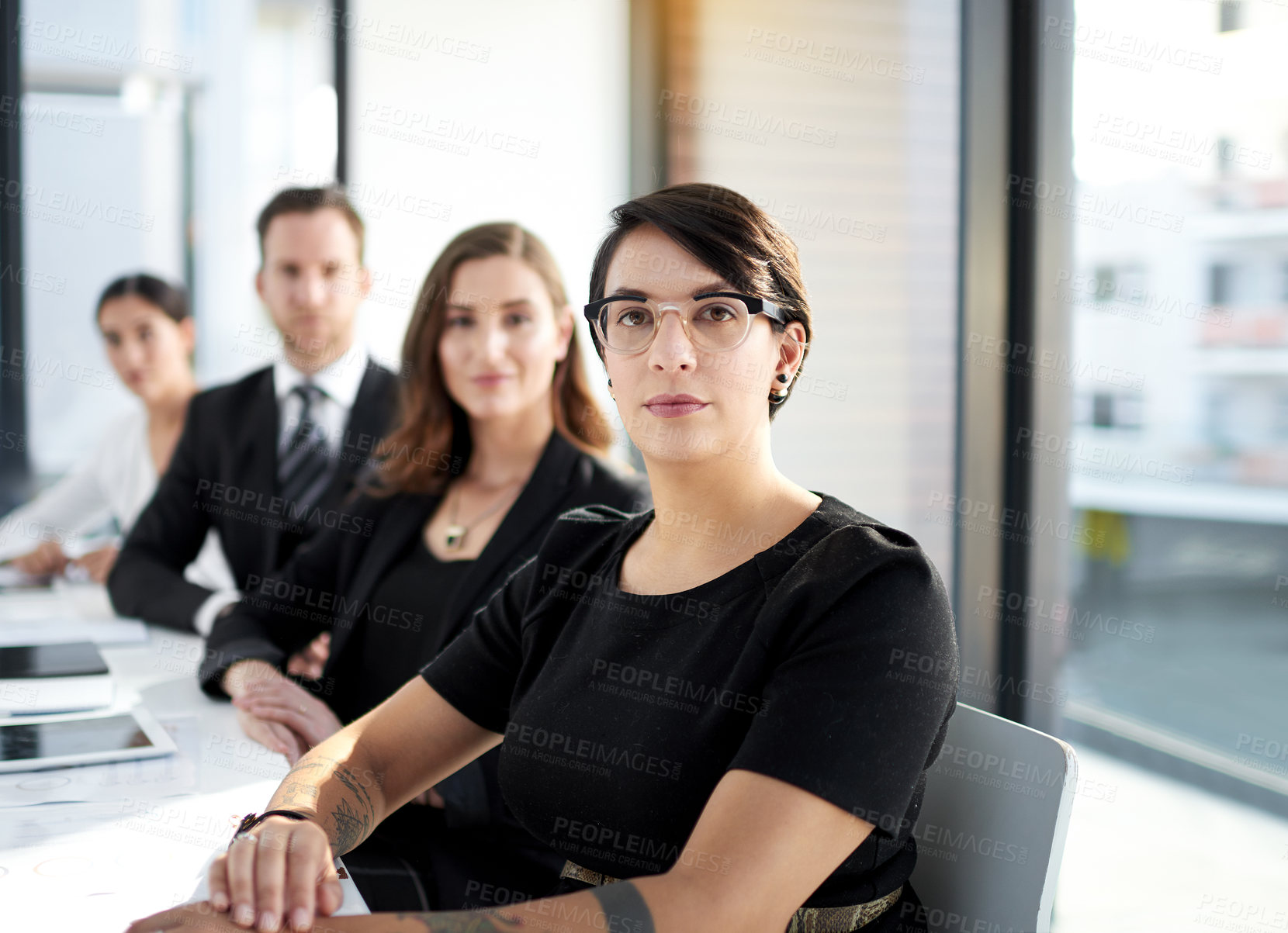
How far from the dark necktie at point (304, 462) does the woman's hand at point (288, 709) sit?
2.91 feet

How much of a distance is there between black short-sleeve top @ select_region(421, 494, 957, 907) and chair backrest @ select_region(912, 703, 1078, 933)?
0.08 meters

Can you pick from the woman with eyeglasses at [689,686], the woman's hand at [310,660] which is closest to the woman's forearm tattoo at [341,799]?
the woman with eyeglasses at [689,686]

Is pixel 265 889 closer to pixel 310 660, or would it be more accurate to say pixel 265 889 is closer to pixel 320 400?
pixel 310 660

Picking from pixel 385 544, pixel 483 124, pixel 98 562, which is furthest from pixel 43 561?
pixel 483 124

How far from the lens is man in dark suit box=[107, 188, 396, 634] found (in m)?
2.57

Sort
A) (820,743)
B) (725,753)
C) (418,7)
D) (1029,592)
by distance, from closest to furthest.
Result: (820,743) < (725,753) < (1029,592) < (418,7)

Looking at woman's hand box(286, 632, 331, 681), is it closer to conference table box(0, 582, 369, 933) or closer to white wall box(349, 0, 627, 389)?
conference table box(0, 582, 369, 933)

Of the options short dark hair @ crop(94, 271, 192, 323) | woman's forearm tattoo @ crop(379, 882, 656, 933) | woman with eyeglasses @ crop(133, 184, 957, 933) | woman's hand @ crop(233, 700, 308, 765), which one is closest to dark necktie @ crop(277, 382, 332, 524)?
woman's hand @ crop(233, 700, 308, 765)

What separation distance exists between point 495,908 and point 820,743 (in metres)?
0.35

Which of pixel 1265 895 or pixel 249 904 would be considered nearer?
pixel 249 904

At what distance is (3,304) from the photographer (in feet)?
14.9

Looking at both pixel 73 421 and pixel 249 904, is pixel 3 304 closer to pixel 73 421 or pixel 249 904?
pixel 73 421

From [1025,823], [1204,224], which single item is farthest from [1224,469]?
[1025,823]

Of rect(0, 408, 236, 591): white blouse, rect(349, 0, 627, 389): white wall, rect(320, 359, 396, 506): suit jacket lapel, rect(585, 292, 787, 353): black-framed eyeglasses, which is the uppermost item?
rect(349, 0, 627, 389): white wall
